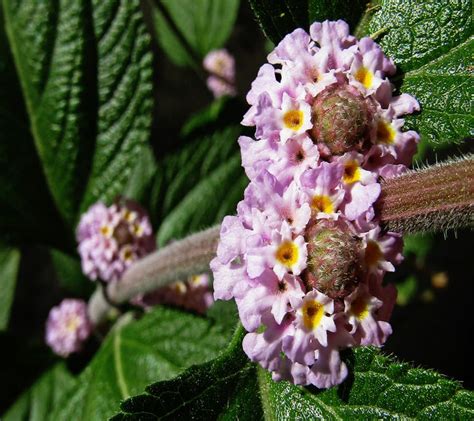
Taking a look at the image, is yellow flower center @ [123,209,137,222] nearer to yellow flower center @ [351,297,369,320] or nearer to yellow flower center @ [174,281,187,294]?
yellow flower center @ [174,281,187,294]

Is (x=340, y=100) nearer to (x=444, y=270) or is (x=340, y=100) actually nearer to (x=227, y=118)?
(x=227, y=118)

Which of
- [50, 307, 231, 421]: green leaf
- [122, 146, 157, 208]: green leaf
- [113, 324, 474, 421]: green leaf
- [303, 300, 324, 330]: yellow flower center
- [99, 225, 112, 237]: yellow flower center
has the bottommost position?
[50, 307, 231, 421]: green leaf

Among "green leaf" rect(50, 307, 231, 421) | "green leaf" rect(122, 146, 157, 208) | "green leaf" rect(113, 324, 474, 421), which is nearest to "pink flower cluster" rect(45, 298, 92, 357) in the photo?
"green leaf" rect(50, 307, 231, 421)

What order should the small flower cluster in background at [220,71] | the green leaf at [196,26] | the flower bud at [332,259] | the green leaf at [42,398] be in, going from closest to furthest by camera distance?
the flower bud at [332,259] < the green leaf at [42,398] < the green leaf at [196,26] < the small flower cluster in background at [220,71]

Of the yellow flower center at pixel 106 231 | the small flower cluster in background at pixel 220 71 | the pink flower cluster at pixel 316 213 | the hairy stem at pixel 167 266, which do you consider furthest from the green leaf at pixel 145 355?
the small flower cluster in background at pixel 220 71

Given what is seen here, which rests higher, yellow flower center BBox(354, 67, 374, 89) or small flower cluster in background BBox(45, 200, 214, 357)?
yellow flower center BBox(354, 67, 374, 89)

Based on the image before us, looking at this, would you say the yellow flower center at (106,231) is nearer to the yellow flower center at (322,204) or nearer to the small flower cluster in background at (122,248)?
the small flower cluster in background at (122,248)

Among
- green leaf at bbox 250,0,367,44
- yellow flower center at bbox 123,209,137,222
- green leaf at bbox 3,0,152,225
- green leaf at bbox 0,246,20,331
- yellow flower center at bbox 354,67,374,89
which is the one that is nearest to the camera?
yellow flower center at bbox 354,67,374,89

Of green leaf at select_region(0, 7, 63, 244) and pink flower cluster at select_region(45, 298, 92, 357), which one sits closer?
green leaf at select_region(0, 7, 63, 244)
